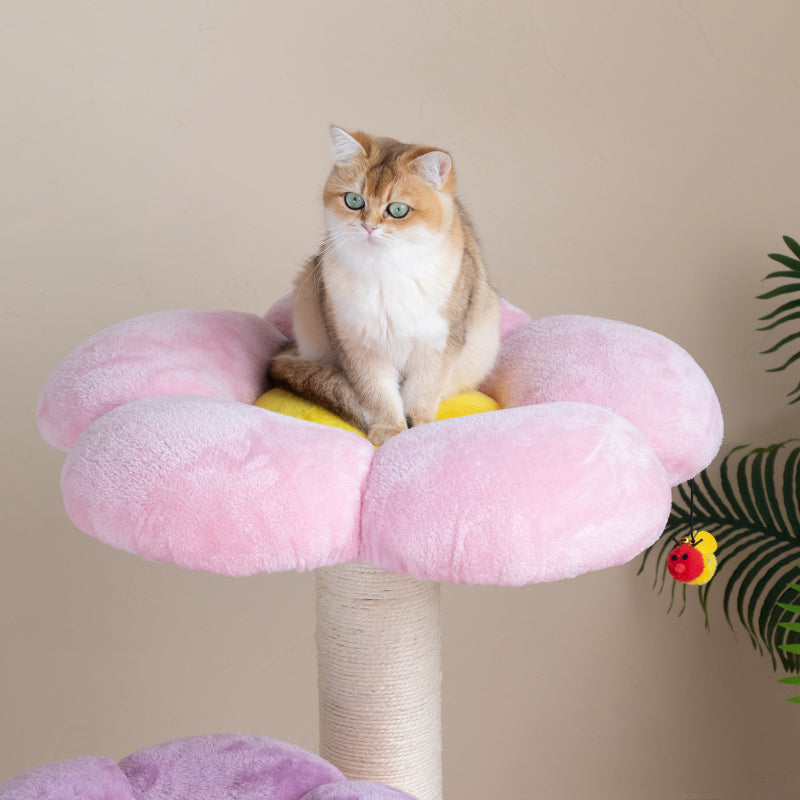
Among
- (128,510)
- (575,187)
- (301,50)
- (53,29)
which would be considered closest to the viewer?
(128,510)

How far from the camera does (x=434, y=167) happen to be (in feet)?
3.44

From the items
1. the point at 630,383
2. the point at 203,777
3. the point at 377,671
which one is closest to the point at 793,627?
the point at 630,383

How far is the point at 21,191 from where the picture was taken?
1.63m

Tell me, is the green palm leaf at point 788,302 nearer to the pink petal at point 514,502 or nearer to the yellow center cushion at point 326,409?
the yellow center cushion at point 326,409

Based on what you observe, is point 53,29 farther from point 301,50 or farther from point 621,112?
point 621,112

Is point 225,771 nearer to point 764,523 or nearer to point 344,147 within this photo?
point 344,147

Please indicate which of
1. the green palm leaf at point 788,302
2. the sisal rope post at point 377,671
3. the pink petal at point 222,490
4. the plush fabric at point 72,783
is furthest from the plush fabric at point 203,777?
the green palm leaf at point 788,302

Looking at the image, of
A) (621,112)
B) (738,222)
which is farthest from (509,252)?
(738,222)

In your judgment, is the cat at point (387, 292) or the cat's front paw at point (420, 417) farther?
the cat's front paw at point (420, 417)

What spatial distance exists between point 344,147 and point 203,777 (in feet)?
2.35

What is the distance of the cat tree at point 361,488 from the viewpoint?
809 mm

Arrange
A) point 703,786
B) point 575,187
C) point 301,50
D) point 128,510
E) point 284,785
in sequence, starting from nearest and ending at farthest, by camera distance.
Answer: point 128,510, point 284,785, point 301,50, point 575,187, point 703,786

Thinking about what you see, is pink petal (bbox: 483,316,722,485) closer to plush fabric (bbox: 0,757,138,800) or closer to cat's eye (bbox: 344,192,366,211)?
cat's eye (bbox: 344,192,366,211)

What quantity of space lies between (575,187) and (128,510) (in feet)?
4.13
